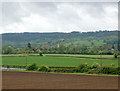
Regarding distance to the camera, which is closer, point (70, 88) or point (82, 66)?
point (70, 88)

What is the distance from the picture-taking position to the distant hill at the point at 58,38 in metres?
81.1

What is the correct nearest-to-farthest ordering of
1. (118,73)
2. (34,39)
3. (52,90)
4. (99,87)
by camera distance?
(52,90) < (99,87) < (118,73) < (34,39)

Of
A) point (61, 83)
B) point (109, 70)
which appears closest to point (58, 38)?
point (109, 70)

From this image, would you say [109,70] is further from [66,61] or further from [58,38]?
[58,38]

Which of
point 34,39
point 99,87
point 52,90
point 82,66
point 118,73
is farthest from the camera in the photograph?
point 34,39

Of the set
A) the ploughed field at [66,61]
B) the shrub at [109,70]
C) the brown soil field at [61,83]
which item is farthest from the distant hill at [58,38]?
the brown soil field at [61,83]

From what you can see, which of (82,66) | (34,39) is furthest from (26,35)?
(82,66)

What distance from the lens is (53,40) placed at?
8738 cm

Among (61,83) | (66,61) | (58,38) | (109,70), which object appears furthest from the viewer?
(58,38)

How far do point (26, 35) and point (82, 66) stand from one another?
67.6m

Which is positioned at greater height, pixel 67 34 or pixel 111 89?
pixel 67 34

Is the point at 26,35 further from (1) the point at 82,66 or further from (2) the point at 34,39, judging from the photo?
(1) the point at 82,66

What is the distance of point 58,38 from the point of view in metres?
90.9

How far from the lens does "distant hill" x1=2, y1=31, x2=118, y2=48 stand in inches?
3191
